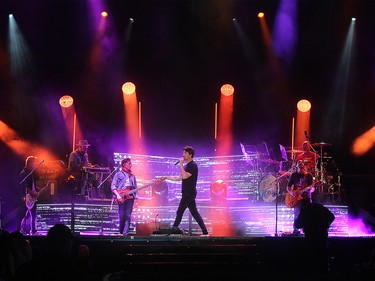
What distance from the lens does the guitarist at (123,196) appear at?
543 inches

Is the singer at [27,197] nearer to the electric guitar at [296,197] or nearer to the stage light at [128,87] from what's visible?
the stage light at [128,87]

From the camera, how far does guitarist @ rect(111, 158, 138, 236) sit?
1379 cm

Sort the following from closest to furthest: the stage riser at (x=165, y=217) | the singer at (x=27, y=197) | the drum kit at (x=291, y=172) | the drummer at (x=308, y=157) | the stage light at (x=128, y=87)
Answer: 1. the singer at (x=27, y=197)
2. the stage riser at (x=165, y=217)
3. the drummer at (x=308, y=157)
4. the drum kit at (x=291, y=172)
5. the stage light at (x=128, y=87)

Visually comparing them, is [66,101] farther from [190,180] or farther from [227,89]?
[190,180]

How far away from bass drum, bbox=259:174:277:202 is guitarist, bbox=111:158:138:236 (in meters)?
4.97

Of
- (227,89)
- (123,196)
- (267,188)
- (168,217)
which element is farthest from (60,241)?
(227,89)

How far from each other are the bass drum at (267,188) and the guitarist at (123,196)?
16.3 ft

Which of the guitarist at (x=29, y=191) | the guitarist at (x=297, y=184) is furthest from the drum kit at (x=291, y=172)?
the guitarist at (x=29, y=191)

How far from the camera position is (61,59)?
→ 20.2 metres

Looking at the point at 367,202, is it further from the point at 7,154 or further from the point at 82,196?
the point at 7,154

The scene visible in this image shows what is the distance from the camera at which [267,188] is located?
17.5 meters

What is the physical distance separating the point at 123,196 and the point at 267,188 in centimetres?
541

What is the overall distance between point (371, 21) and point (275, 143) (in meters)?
5.25

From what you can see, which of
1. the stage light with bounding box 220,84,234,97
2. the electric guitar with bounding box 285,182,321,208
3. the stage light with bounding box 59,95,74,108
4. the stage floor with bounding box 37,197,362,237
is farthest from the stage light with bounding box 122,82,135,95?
the electric guitar with bounding box 285,182,321,208
